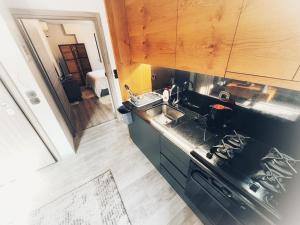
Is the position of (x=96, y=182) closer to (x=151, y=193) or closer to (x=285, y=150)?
(x=151, y=193)

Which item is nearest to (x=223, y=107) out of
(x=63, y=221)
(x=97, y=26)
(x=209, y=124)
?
(x=209, y=124)

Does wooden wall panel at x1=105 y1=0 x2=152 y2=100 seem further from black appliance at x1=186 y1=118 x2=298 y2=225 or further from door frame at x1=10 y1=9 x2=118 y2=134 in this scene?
black appliance at x1=186 y1=118 x2=298 y2=225

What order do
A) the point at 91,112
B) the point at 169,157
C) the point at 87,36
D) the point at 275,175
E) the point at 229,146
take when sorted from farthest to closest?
the point at 87,36 → the point at 91,112 → the point at 169,157 → the point at 229,146 → the point at 275,175

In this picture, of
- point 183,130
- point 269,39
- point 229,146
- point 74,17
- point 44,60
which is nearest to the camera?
point 269,39

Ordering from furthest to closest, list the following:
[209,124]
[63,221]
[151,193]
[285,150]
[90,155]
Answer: [90,155] → [151,193] → [63,221] → [209,124] → [285,150]

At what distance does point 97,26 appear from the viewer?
211 centimetres

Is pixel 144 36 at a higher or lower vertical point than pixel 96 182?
higher

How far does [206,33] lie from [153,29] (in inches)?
22.1

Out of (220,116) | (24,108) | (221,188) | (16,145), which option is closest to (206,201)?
(221,188)

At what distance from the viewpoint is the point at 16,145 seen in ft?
5.89

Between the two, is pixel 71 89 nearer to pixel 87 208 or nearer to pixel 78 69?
pixel 78 69

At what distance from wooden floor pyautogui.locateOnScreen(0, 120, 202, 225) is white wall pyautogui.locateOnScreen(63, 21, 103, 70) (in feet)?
15.5

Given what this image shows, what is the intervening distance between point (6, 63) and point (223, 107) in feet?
7.53

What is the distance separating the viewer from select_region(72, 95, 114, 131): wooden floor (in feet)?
10.2
